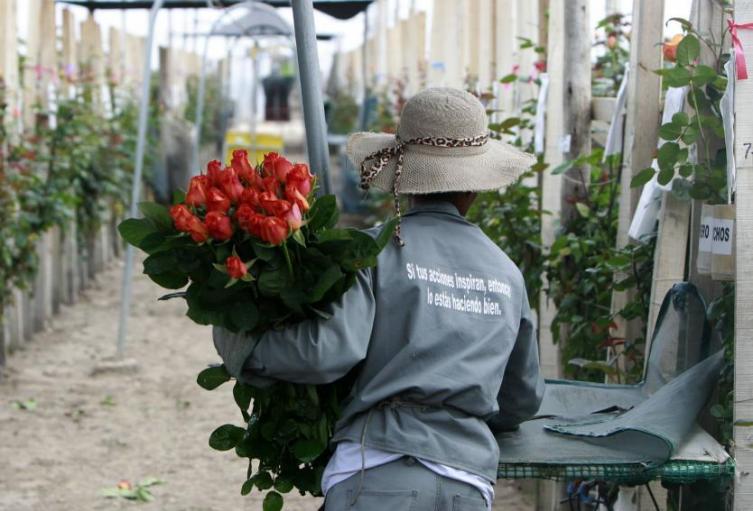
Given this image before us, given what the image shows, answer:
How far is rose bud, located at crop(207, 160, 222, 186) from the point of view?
253cm

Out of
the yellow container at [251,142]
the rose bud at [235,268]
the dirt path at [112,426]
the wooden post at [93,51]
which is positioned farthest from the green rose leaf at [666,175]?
the yellow container at [251,142]

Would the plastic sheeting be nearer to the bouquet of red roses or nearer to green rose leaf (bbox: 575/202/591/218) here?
the bouquet of red roses

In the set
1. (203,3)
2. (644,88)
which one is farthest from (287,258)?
(203,3)

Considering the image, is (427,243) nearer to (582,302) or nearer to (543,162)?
(582,302)

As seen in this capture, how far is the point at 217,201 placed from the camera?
2439mm

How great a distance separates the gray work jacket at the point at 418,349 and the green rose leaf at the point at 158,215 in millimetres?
266

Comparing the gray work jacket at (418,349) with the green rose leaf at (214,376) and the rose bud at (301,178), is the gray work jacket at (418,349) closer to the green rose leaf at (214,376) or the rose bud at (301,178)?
the green rose leaf at (214,376)

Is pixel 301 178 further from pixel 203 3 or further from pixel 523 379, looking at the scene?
pixel 203 3

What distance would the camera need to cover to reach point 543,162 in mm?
5395

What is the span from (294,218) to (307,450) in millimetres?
574

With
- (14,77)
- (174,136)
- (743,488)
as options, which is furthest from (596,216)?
(174,136)

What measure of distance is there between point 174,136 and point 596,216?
13.4m

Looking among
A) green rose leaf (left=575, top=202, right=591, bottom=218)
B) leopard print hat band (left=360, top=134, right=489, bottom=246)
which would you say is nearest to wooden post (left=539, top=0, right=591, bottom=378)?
green rose leaf (left=575, top=202, right=591, bottom=218)

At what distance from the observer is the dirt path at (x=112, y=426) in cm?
568
